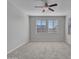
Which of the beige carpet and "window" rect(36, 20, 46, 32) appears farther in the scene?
"window" rect(36, 20, 46, 32)

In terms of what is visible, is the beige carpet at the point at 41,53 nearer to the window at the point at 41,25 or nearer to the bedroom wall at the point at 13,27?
the bedroom wall at the point at 13,27

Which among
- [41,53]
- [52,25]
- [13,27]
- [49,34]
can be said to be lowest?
[41,53]

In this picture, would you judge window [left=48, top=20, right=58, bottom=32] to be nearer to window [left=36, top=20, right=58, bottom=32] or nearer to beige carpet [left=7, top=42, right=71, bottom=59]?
window [left=36, top=20, right=58, bottom=32]

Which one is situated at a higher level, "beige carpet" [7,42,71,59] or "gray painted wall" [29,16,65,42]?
"gray painted wall" [29,16,65,42]

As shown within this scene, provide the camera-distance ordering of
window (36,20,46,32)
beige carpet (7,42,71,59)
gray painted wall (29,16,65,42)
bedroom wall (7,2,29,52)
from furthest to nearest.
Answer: window (36,20,46,32)
gray painted wall (29,16,65,42)
bedroom wall (7,2,29,52)
beige carpet (7,42,71,59)

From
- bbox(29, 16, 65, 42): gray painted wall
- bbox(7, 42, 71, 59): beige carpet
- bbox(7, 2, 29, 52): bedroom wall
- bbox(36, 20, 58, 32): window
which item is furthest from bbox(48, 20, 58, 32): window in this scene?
bbox(7, 42, 71, 59): beige carpet

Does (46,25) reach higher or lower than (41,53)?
higher

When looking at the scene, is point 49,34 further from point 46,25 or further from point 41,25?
point 41,25

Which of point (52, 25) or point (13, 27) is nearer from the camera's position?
point (13, 27)

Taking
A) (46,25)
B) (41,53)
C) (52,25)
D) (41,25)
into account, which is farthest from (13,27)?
(52,25)

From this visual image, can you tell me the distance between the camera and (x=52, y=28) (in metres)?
12.6
